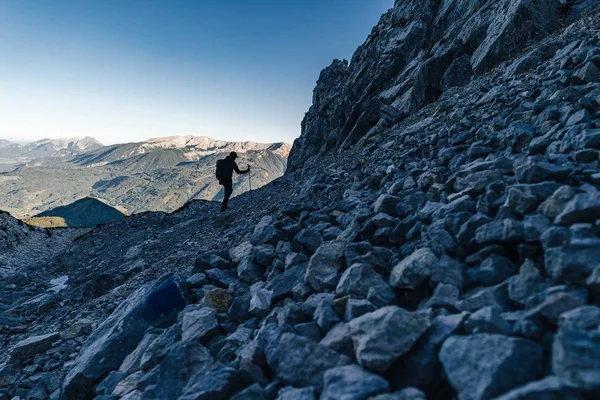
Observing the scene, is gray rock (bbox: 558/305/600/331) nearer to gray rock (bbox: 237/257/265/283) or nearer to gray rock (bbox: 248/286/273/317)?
gray rock (bbox: 248/286/273/317)

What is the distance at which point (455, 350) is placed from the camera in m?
2.93

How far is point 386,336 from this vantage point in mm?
3312

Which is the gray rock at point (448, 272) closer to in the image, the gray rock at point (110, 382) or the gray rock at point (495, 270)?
the gray rock at point (495, 270)

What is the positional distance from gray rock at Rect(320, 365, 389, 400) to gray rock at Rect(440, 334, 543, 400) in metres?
0.66

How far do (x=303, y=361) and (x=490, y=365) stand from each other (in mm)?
1936

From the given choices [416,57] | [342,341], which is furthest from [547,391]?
[416,57]

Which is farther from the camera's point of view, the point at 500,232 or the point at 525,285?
the point at 500,232

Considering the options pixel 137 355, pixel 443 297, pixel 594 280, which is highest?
pixel 594 280

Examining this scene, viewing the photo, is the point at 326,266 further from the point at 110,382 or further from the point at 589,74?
the point at 589,74

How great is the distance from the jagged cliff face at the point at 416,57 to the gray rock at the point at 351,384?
25034 millimetres

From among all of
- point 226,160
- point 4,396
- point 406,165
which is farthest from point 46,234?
point 406,165

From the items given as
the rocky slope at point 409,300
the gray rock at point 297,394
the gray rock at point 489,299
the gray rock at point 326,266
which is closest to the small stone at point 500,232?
the rocky slope at point 409,300

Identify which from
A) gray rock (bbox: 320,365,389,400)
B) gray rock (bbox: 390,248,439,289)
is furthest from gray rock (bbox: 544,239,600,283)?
gray rock (bbox: 320,365,389,400)

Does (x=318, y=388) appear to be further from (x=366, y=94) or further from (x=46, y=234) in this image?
(x=46, y=234)
